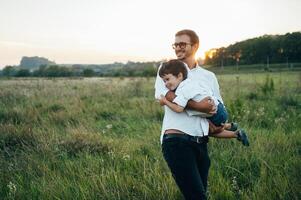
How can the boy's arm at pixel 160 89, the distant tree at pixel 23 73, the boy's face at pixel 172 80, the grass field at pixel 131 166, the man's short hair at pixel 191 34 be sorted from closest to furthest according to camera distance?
the boy's face at pixel 172 80, the boy's arm at pixel 160 89, the man's short hair at pixel 191 34, the grass field at pixel 131 166, the distant tree at pixel 23 73

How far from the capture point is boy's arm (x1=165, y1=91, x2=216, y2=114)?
7.89 ft

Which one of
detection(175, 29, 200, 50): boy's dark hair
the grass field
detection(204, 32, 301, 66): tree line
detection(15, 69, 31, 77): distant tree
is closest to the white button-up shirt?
detection(175, 29, 200, 50): boy's dark hair

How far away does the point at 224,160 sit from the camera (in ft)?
13.8

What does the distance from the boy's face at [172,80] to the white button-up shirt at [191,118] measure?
3.2 inches

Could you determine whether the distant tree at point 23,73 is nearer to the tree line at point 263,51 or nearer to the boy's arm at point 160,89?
the tree line at point 263,51

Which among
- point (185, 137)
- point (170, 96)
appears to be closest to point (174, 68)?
point (170, 96)

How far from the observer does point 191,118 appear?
248 cm

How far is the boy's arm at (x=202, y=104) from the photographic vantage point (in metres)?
2.41

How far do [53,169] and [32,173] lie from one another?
0.89 feet

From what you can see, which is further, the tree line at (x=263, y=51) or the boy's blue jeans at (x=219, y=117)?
the tree line at (x=263, y=51)

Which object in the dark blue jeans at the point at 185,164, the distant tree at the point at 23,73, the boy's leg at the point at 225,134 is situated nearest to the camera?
the dark blue jeans at the point at 185,164

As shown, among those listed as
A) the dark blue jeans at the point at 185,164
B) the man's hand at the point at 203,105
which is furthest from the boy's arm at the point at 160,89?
the dark blue jeans at the point at 185,164

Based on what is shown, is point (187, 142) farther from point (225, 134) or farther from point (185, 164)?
point (225, 134)

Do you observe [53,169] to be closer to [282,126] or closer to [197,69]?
[197,69]
